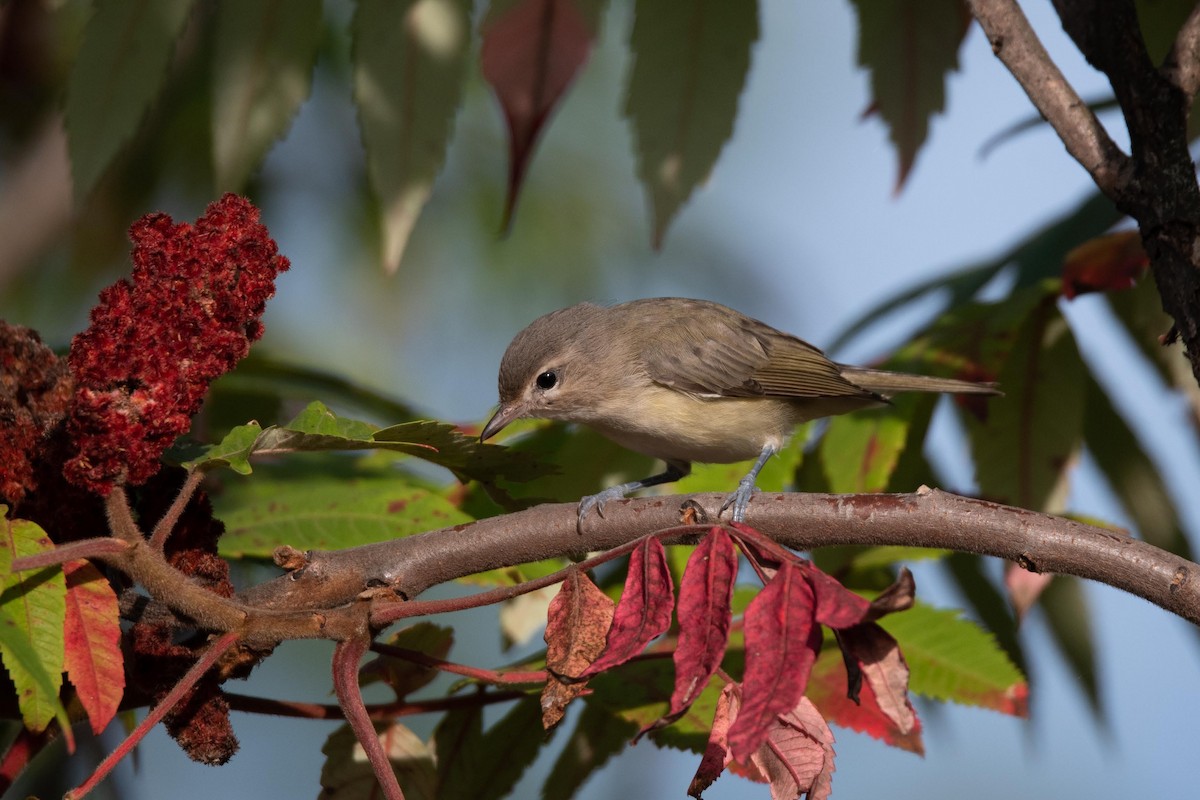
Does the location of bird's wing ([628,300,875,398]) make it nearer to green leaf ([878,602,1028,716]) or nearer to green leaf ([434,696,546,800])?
→ green leaf ([878,602,1028,716])

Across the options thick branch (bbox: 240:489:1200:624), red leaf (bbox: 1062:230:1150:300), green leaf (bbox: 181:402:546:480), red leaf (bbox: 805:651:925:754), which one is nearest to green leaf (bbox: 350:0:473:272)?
green leaf (bbox: 181:402:546:480)

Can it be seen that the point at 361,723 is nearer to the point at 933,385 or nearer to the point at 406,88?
the point at 406,88

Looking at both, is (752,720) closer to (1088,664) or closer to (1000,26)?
(1000,26)

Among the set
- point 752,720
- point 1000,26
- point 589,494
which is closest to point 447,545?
point 752,720

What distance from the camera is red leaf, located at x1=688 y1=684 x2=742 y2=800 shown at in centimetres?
156

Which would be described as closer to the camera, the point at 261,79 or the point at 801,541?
the point at 801,541

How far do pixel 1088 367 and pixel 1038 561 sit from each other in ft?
5.97

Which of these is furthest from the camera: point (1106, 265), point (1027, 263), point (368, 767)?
point (1027, 263)

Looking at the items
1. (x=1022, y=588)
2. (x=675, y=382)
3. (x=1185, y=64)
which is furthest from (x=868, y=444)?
(x=1185, y=64)

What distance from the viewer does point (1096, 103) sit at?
338 cm

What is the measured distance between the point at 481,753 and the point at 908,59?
172 centimetres

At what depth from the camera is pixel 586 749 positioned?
2545mm

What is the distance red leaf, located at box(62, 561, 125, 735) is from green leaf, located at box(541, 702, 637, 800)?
1094mm

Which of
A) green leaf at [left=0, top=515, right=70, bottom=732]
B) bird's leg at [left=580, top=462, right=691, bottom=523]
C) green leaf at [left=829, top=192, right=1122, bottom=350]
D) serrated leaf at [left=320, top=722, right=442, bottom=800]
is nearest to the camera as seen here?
green leaf at [left=0, top=515, right=70, bottom=732]
